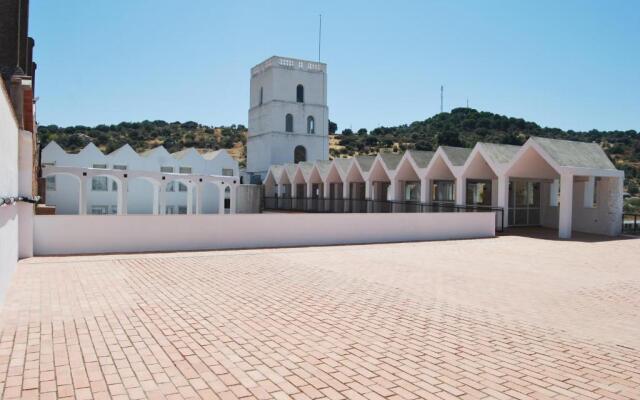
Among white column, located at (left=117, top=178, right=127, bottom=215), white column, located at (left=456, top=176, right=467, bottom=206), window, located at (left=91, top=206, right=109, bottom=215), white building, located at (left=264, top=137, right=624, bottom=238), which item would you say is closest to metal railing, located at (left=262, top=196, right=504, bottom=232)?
white building, located at (left=264, top=137, right=624, bottom=238)

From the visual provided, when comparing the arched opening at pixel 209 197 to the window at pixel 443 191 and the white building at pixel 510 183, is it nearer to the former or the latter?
the white building at pixel 510 183

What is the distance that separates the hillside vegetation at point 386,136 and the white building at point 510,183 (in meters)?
40.1

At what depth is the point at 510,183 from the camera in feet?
82.3

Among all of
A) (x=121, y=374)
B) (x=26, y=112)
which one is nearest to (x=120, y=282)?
(x=121, y=374)

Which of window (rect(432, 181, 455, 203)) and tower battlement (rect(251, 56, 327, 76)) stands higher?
tower battlement (rect(251, 56, 327, 76))

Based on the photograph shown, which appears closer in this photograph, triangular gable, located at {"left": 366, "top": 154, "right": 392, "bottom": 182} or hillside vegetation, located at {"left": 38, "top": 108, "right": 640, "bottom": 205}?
triangular gable, located at {"left": 366, "top": 154, "right": 392, "bottom": 182}

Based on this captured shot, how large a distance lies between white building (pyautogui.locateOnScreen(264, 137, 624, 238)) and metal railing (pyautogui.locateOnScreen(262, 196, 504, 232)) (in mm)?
75

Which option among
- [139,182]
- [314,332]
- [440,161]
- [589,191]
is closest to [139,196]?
[139,182]

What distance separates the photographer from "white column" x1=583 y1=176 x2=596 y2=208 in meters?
23.5

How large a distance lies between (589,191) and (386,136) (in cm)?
6532

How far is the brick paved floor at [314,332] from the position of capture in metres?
4.46

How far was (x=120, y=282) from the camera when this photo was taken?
9.21 m

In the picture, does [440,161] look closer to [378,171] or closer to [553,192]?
[553,192]

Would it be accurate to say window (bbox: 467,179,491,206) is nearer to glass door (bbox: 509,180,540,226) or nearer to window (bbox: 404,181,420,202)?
glass door (bbox: 509,180,540,226)
